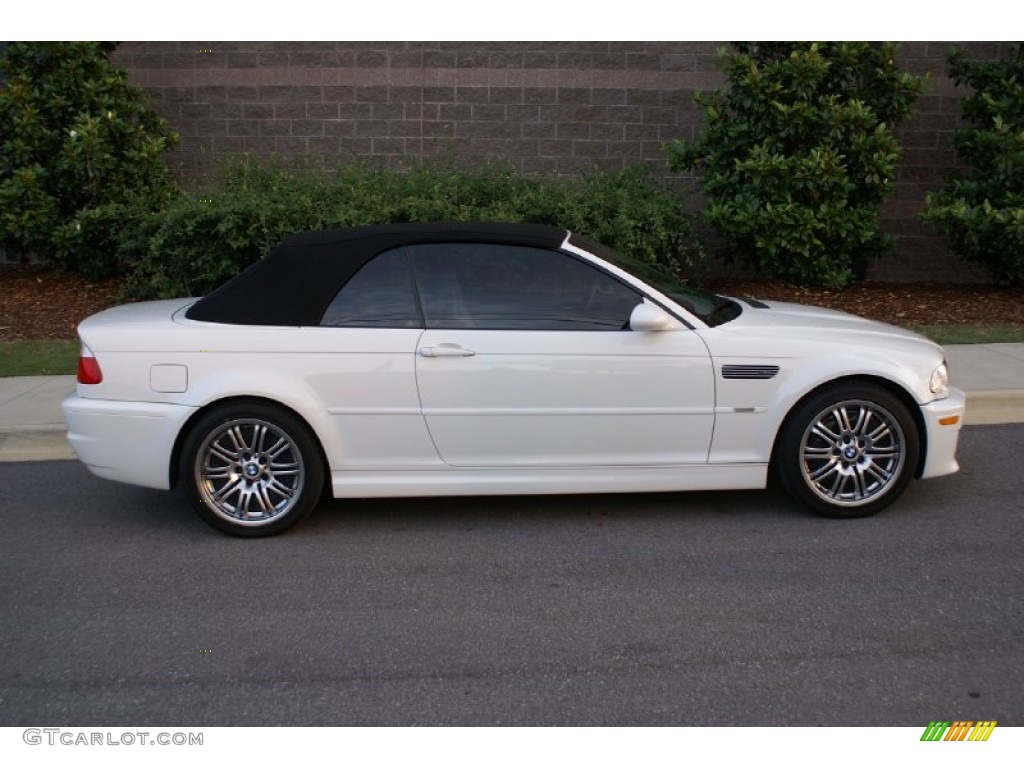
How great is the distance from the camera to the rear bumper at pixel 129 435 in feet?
17.8

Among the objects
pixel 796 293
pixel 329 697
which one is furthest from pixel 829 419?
pixel 796 293

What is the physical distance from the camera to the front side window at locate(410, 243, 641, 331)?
18.1 ft

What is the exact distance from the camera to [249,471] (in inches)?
215

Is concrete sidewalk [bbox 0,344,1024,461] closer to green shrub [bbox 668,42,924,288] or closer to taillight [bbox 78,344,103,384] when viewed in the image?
taillight [bbox 78,344,103,384]

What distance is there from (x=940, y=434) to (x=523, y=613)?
8.15 ft

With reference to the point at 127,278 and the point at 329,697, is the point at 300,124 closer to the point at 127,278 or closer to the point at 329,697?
the point at 127,278

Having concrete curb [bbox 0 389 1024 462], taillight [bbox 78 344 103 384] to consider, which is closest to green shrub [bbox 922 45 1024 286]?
concrete curb [bbox 0 389 1024 462]

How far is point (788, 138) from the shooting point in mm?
10820

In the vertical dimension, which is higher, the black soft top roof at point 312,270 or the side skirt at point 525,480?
the black soft top roof at point 312,270

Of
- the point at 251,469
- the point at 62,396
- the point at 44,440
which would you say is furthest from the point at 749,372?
the point at 62,396

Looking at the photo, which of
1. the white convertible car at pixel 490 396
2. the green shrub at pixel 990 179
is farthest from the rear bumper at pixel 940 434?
the green shrub at pixel 990 179

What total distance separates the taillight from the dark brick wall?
7477 mm

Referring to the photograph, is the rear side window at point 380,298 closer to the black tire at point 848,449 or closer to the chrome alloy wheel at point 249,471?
the chrome alloy wheel at point 249,471

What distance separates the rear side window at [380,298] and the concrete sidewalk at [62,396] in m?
2.78
